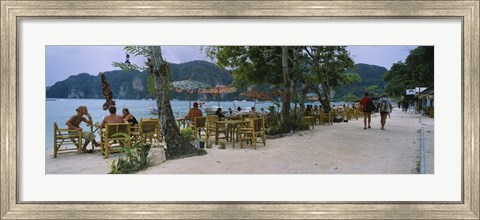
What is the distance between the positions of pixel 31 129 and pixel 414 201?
4988 millimetres

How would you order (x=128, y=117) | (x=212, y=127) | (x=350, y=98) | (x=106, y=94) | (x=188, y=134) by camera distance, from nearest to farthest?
(x=106, y=94), (x=128, y=117), (x=188, y=134), (x=212, y=127), (x=350, y=98)

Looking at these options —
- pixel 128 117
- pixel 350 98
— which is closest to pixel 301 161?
pixel 128 117

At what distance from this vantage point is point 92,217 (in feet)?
14.0

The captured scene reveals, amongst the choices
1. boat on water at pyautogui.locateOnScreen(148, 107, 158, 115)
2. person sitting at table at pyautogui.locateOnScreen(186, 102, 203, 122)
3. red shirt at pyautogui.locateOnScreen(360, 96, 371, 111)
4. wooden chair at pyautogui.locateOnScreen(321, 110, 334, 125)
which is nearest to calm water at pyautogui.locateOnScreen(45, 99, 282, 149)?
boat on water at pyautogui.locateOnScreen(148, 107, 158, 115)

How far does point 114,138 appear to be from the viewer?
654cm

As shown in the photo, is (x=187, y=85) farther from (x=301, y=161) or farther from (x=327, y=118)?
(x=327, y=118)

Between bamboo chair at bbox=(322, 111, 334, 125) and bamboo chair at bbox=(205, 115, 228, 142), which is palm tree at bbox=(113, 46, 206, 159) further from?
bamboo chair at bbox=(322, 111, 334, 125)

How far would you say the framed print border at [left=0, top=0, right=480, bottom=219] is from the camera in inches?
168

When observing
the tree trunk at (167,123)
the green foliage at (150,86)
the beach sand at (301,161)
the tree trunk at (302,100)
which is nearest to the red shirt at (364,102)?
the tree trunk at (302,100)

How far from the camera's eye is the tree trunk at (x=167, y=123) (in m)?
6.72

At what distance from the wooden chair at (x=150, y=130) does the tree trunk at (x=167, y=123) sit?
13 cm

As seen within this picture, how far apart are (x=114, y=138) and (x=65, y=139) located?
96 centimetres

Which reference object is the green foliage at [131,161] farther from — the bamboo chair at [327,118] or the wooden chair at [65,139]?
the bamboo chair at [327,118]

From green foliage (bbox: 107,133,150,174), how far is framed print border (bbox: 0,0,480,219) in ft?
4.21
